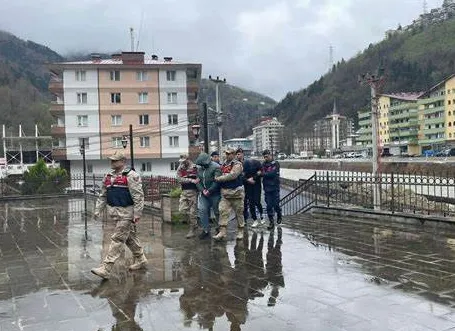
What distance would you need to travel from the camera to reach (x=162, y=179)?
57.4 feet

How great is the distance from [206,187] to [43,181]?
Answer: 2365 centimetres

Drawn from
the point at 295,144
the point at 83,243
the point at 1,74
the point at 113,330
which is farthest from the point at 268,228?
the point at 295,144

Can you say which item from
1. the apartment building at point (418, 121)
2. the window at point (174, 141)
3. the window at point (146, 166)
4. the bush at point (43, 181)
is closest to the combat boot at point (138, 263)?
the bush at point (43, 181)

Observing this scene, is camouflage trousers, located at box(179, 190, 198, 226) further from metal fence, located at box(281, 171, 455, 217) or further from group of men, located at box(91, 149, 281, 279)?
metal fence, located at box(281, 171, 455, 217)

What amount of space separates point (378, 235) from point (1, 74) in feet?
419

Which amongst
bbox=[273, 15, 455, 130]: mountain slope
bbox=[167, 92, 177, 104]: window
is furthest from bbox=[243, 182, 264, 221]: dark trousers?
bbox=[273, 15, 455, 130]: mountain slope

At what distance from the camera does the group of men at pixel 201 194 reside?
279 inches

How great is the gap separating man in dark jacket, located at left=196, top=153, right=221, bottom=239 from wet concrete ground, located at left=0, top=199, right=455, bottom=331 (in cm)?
65

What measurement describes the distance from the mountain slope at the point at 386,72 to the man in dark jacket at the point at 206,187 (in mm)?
143760

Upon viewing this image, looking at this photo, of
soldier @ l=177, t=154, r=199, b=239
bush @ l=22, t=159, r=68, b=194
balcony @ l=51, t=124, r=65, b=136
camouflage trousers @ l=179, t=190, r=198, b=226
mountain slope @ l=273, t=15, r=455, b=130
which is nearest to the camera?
soldier @ l=177, t=154, r=199, b=239

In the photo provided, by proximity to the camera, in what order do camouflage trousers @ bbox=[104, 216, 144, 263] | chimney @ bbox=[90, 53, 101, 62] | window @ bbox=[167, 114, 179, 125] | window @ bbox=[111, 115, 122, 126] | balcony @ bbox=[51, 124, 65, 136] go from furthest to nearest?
1. chimney @ bbox=[90, 53, 101, 62]
2. window @ bbox=[167, 114, 179, 125]
3. window @ bbox=[111, 115, 122, 126]
4. balcony @ bbox=[51, 124, 65, 136]
5. camouflage trousers @ bbox=[104, 216, 144, 263]

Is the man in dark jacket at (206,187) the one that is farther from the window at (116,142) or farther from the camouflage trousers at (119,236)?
the window at (116,142)

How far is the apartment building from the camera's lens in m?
98.9

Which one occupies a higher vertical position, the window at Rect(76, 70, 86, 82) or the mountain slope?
the mountain slope
